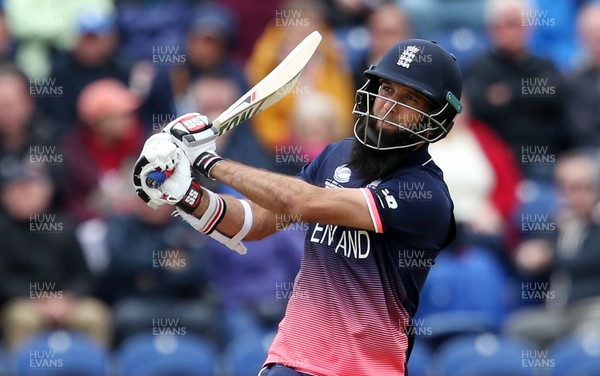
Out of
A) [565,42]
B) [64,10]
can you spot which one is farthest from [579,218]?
[64,10]

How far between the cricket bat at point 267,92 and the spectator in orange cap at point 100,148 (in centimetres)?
419

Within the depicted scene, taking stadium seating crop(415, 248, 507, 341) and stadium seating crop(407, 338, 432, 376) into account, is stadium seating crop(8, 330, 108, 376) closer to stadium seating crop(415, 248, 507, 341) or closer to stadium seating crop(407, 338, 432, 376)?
stadium seating crop(407, 338, 432, 376)

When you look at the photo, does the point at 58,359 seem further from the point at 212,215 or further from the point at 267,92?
the point at 267,92

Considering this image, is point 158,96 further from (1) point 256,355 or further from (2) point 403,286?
(2) point 403,286

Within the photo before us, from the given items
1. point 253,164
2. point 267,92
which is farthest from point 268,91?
point 253,164

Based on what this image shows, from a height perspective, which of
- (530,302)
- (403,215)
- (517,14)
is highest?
(403,215)

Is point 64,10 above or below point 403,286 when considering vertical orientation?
below

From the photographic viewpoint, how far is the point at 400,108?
6332 mm

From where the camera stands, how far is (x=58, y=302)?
966 cm

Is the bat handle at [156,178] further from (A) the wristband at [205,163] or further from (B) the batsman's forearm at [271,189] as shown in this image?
(B) the batsman's forearm at [271,189]

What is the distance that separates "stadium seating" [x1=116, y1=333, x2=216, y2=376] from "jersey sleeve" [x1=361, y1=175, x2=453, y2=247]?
3.40 m

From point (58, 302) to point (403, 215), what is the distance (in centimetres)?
437

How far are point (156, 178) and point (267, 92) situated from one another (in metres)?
1.00

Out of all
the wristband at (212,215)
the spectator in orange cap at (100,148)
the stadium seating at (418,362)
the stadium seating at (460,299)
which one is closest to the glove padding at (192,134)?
the wristband at (212,215)
